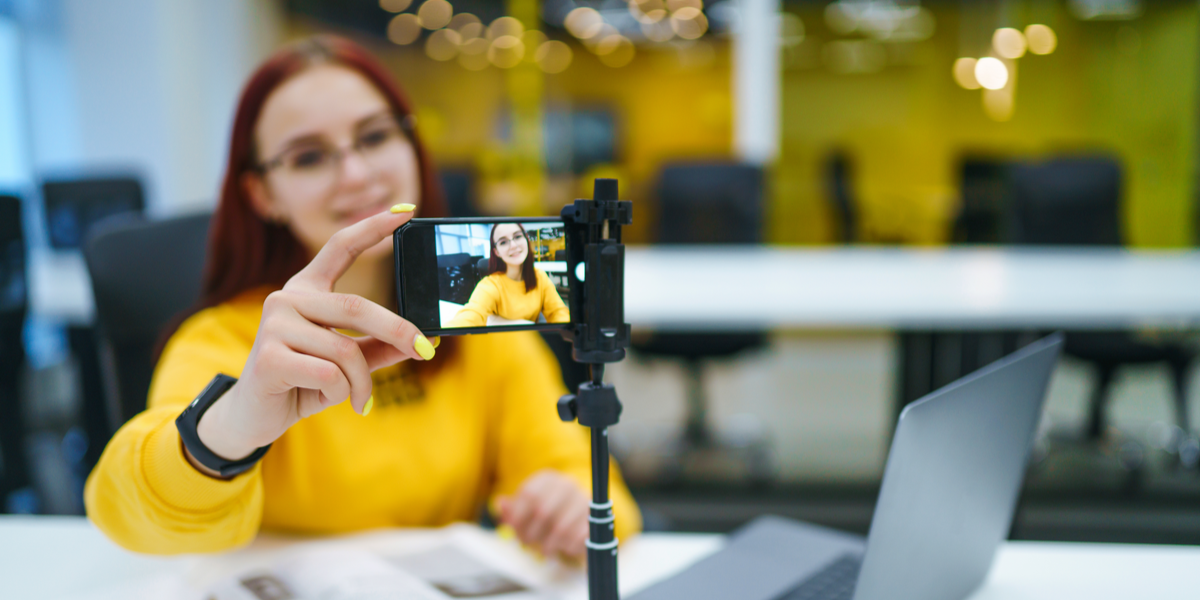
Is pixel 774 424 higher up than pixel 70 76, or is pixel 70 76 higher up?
pixel 70 76

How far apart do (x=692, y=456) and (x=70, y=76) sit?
4.01m

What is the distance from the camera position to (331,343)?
48cm

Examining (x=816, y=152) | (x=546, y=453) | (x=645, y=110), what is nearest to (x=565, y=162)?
(x=645, y=110)

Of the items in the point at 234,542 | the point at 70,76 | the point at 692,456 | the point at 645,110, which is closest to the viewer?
the point at 234,542

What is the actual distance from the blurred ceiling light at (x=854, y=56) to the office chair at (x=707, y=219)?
7.92 feet

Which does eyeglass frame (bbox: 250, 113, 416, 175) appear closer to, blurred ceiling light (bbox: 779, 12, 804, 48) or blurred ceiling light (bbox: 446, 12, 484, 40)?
blurred ceiling light (bbox: 779, 12, 804, 48)

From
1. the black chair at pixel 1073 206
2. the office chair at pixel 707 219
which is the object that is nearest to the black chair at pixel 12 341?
the office chair at pixel 707 219

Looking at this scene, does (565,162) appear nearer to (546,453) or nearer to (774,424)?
(774,424)

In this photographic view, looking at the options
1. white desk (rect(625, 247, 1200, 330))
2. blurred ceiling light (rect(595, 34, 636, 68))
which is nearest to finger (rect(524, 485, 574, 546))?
white desk (rect(625, 247, 1200, 330))

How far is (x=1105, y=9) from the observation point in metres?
4.86

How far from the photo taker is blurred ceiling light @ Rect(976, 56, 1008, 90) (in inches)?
197

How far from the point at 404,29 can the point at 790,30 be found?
2.83 metres

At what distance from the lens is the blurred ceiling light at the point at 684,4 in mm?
5105

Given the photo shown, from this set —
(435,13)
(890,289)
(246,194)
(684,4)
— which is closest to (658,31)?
Result: (684,4)
